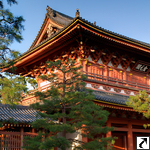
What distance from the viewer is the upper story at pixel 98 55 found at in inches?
523

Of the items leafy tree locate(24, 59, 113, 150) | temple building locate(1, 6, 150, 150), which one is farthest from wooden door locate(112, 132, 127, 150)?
leafy tree locate(24, 59, 113, 150)

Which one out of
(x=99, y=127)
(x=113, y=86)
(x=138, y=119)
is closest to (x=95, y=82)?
(x=113, y=86)

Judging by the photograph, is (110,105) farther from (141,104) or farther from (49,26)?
(49,26)

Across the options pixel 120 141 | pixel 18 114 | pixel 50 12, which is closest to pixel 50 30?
pixel 50 12

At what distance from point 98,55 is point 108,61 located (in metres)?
0.98

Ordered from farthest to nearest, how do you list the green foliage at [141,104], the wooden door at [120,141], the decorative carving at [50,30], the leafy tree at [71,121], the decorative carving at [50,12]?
the decorative carving at [50,12] < the decorative carving at [50,30] < the wooden door at [120,141] < the green foliage at [141,104] < the leafy tree at [71,121]

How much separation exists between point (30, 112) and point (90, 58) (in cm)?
484

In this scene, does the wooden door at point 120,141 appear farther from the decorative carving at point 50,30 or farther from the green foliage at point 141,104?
the decorative carving at point 50,30

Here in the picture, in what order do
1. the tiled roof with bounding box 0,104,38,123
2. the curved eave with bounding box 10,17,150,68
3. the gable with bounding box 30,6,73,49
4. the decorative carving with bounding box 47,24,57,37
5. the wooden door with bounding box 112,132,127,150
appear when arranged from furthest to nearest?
the decorative carving with bounding box 47,24,57,37 < the gable with bounding box 30,6,73,49 < the wooden door with bounding box 112,132,127,150 < the curved eave with bounding box 10,17,150,68 < the tiled roof with bounding box 0,104,38,123

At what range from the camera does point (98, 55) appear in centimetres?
1470

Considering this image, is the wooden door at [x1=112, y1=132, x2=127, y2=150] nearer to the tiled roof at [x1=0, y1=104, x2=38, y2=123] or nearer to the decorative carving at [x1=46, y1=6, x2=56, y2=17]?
the tiled roof at [x1=0, y1=104, x2=38, y2=123]

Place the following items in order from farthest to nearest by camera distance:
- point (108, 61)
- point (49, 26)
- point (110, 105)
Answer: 1. point (49, 26)
2. point (108, 61)
3. point (110, 105)

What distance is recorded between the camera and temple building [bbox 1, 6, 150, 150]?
13.0m

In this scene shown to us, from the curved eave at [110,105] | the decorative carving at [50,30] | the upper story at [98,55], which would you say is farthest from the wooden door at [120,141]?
the decorative carving at [50,30]
